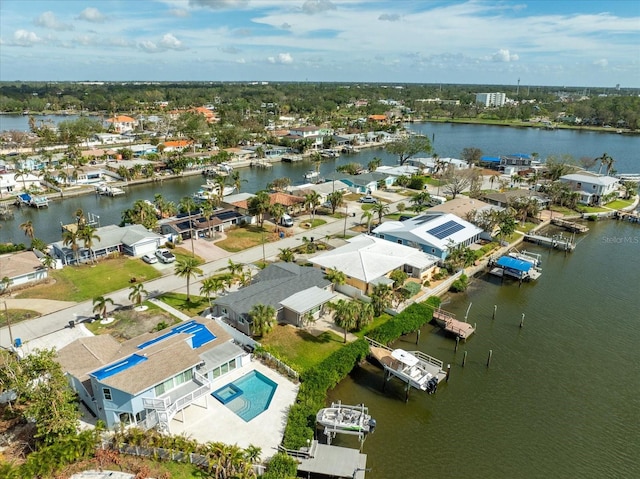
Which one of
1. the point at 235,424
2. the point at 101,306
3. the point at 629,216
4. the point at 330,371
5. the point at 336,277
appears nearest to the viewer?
the point at 235,424

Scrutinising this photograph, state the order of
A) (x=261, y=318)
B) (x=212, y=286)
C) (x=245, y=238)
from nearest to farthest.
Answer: (x=261, y=318), (x=212, y=286), (x=245, y=238)

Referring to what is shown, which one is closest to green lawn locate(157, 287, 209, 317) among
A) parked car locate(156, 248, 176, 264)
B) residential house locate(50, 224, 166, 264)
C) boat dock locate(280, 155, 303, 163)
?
parked car locate(156, 248, 176, 264)

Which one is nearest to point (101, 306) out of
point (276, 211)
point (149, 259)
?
point (149, 259)

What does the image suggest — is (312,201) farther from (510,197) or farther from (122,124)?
(122,124)

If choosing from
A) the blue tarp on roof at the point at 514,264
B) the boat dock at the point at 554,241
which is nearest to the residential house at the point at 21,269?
the blue tarp on roof at the point at 514,264

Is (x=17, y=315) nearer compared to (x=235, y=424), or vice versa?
(x=235, y=424)

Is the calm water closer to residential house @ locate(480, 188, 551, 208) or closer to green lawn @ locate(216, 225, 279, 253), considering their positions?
green lawn @ locate(216, 225, 279, 253)
